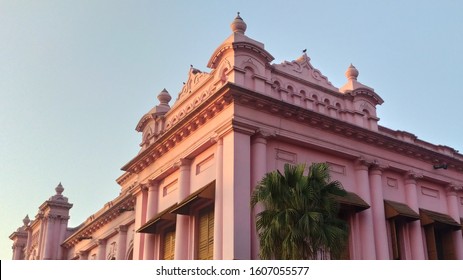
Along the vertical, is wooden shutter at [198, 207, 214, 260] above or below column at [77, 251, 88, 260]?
below

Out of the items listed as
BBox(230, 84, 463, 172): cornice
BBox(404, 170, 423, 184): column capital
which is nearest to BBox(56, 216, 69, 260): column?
BBox(230, 84, 463, 172): cornice

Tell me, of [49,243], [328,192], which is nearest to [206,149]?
[328,192]

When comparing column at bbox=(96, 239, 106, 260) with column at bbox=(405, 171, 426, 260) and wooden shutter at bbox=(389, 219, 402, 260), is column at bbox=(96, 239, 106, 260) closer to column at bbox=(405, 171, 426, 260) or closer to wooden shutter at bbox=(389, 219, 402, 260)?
wooden shutter at bbox=(389, 219, 402, 260)

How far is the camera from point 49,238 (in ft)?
138

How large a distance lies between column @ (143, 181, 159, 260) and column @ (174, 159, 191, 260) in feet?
8.92

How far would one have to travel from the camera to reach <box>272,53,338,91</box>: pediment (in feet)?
74.6

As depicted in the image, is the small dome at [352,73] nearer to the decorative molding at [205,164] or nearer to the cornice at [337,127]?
the cornice at [337,127]

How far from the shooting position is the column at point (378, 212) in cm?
2127

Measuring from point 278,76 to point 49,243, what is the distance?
26540mm

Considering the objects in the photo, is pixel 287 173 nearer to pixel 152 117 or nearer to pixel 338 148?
pixel 338 148

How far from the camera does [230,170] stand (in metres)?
18.8

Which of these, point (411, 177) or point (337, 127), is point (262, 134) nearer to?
point (337, 127)
